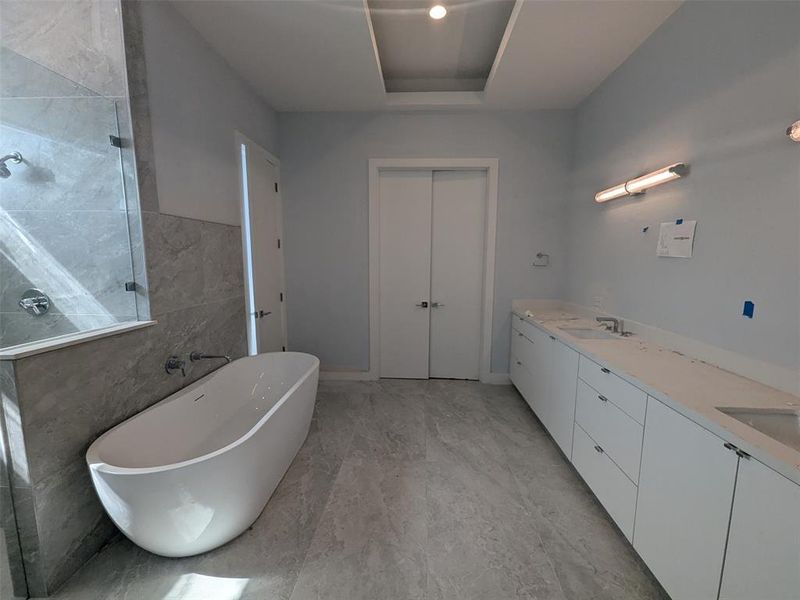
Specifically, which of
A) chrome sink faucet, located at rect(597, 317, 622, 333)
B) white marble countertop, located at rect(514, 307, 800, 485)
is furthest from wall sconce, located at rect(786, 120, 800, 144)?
chrome sink faucet, located at rect(597, 317, 622, 333)

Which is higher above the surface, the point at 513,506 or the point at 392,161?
the point at 392,161

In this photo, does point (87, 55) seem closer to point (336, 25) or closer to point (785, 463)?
point (336, 25)

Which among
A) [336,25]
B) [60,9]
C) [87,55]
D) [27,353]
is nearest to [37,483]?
[27,353]

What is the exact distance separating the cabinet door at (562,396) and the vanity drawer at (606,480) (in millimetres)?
101

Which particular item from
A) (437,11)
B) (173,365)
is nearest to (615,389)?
(173,365)

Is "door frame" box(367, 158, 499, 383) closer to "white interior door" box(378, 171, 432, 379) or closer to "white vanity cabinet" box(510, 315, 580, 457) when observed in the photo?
"white interior door" box(378, 171, 432, 379)

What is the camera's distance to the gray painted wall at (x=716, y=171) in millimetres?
1291

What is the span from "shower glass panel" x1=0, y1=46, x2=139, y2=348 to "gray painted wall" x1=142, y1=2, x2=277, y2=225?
0.21 m

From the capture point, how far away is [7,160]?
1.53 m

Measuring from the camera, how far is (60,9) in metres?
1.51

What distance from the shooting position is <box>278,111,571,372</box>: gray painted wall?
10.3ft

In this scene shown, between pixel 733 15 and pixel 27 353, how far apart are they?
333 cm

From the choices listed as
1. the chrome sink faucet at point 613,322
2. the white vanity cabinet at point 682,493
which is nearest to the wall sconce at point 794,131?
the white vanity cabinet at point 682,493

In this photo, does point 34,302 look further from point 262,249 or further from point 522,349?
point 522,349
